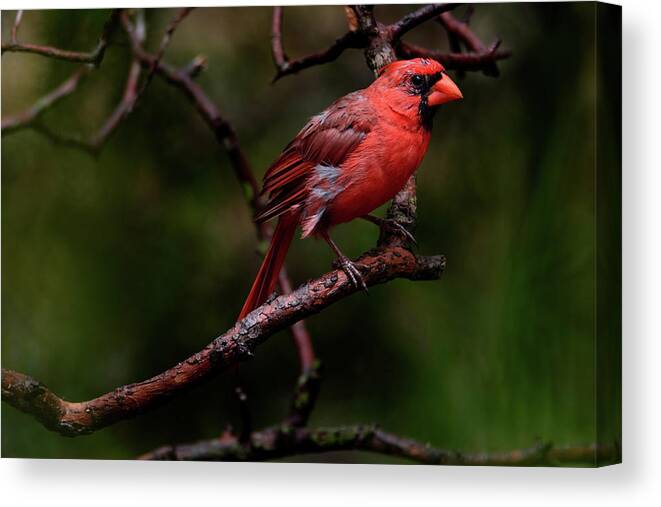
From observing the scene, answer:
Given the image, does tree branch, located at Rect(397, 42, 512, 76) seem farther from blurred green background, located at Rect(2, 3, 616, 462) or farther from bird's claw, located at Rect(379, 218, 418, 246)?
bird's claw, located at Rect(379, 218, 418, 246)

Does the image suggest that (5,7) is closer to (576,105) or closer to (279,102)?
(279,102)

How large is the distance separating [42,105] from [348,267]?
1.33 meters

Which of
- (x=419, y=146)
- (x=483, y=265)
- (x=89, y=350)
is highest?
(x=419, y=146)

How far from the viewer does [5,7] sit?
13.5 ft

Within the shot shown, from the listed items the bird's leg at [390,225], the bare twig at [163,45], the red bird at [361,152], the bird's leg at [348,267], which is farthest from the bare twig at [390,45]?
the bird's leg at [348,267]

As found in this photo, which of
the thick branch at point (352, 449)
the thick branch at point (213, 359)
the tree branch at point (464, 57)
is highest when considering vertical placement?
the tree branch at point (464, 57)

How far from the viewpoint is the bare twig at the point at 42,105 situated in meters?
4.09

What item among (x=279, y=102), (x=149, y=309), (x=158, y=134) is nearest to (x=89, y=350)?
(x=149, y=309)

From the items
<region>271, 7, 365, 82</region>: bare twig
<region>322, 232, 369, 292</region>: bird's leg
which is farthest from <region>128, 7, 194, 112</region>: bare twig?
<region>322, 232, 369, 292</region>: bird's leg

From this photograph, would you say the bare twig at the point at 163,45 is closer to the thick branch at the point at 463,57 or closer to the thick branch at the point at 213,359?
the thick branch at the point at 463,57

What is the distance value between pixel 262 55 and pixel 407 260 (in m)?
0.90

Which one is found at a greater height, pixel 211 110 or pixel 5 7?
pixel 5 7

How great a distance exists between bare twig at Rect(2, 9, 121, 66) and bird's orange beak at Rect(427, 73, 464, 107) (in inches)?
47.9

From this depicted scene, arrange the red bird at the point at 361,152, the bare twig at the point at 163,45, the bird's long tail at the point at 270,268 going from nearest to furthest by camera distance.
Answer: the red bird at the point at 361,152, the bird's long tail at the point at 270,268, the bare twig at the point at 163,45
